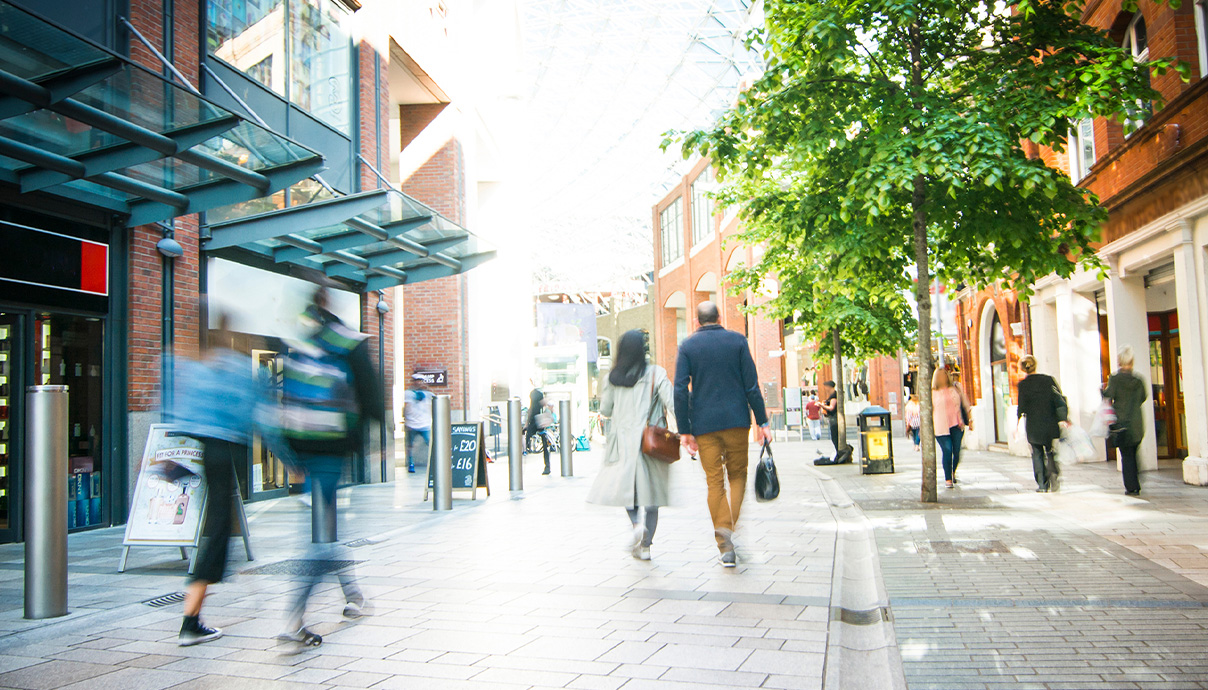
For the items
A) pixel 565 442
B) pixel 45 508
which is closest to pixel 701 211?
pixel 565 442

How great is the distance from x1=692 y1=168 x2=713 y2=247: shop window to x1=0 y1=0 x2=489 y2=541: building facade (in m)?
27.5

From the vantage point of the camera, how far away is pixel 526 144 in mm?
33344

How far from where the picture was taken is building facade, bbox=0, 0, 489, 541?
6902mm

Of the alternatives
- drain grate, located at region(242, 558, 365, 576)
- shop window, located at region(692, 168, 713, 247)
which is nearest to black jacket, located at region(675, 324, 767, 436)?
drain grate, located at region(242, 558, 365, 576)

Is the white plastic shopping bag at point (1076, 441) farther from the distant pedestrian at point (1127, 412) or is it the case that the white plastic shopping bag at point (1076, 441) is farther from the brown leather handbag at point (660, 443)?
the brown leather handbag at point (660, 443)

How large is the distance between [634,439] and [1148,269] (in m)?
10.4

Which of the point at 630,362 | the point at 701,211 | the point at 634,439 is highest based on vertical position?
the point at 701,211

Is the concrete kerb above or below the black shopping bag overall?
below

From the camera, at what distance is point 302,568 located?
4285mm

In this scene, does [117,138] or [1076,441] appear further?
[1076,441]

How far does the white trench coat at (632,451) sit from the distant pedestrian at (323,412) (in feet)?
6.94

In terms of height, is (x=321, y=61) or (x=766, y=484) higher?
(x=321, y=61)

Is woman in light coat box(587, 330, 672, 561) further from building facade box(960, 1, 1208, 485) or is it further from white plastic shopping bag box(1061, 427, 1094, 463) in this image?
white plastic shopping bag box(1061, 427, 1094, 463)

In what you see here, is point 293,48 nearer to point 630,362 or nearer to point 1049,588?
point 630,362
